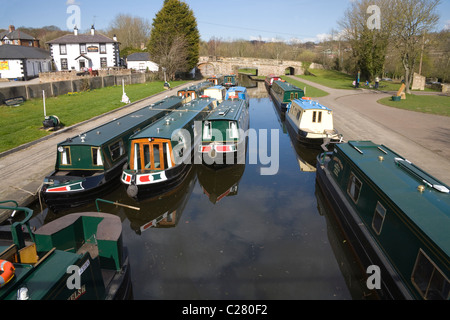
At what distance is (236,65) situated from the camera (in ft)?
222

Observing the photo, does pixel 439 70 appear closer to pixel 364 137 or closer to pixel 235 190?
pixel 364 137

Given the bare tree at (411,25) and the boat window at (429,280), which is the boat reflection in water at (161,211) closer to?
the boat window at (429,280)

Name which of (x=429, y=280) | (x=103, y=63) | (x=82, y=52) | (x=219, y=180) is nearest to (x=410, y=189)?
(x=429, y=280)

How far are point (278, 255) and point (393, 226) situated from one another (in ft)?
10.0

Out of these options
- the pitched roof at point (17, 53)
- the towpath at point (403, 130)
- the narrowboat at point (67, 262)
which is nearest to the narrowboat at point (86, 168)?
the narrowboat at point (67, 262)

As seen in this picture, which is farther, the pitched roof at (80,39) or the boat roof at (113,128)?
the pitched roof at (80,39)

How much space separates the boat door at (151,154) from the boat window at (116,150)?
1.00 meters

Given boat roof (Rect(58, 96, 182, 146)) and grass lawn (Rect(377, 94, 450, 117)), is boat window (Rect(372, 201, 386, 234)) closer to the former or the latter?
boat roof (Rect(58, 96, 182, 146))

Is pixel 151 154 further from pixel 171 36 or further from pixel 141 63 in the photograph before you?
pixel 141 63

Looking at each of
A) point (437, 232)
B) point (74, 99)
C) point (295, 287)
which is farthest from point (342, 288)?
point (74, 99)

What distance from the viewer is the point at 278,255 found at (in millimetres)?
8484

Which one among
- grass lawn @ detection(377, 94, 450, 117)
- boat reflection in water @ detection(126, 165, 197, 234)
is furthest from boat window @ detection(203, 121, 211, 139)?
grass lawn @ detection(377, 94, 450, 117)

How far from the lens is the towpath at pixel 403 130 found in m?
14.6

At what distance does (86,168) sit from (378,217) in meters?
9.53
